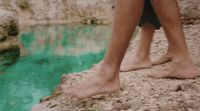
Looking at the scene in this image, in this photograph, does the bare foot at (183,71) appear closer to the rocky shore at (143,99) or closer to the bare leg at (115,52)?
the rocky shore at (143,99)

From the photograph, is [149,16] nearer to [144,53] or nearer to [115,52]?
[144,53]

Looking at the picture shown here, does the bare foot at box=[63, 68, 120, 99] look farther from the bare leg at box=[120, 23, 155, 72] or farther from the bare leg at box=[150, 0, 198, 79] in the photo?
the bare leg at box=[120, 23, 155, 72]

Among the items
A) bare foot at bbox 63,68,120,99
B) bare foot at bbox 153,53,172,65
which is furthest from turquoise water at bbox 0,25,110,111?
bare foot at bbox 63,68,120,99

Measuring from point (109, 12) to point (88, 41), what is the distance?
1135cm

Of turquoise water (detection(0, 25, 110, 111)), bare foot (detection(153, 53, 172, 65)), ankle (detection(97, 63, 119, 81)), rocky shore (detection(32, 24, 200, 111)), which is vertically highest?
Answer: ankle (detection(97, 63, 119, 81))

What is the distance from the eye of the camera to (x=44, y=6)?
24.5 m

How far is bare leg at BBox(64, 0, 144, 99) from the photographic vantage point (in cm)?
214

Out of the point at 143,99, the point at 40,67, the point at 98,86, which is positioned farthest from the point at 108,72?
the point at 40,67

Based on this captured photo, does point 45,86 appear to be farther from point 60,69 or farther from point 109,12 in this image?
point 109,12

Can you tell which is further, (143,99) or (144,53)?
(144,53)

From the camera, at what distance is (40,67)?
9016 millimetres

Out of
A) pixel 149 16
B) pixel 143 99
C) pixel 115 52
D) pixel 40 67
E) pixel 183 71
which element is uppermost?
pixel 149 16

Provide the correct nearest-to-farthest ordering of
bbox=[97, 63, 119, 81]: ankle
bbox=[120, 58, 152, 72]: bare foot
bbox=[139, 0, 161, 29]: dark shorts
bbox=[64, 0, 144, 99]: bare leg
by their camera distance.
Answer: bbox=[64, 0, 144, 99]: bare leg < bbox=[97, 63, 119, 81]: ankle < bbox=[139, 0, 161, 29]: dark shorts < bbox=[120, 58, 152, 72]: bare foot

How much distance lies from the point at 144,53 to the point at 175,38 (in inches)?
24.0
